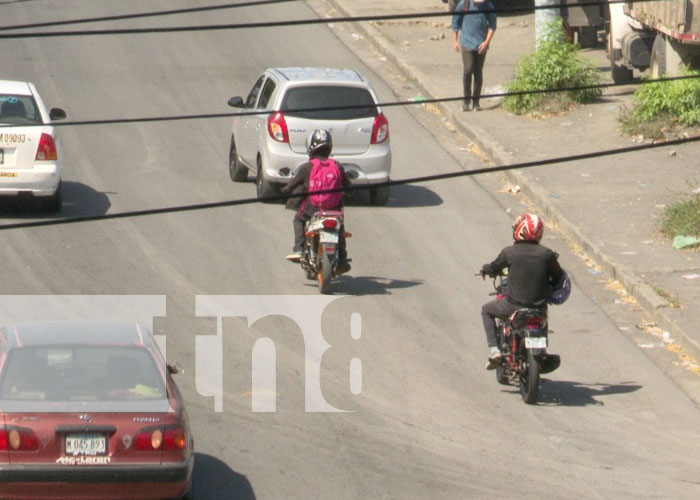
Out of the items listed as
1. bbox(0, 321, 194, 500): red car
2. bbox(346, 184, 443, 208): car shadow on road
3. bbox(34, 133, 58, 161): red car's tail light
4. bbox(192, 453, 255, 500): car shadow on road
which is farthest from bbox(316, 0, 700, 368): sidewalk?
bbox(0, 321, 194, 500): red car

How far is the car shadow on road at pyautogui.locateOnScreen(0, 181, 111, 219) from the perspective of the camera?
19094 millimetres

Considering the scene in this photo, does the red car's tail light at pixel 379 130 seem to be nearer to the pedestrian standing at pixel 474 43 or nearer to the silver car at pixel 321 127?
the silver car at pixel 321 127

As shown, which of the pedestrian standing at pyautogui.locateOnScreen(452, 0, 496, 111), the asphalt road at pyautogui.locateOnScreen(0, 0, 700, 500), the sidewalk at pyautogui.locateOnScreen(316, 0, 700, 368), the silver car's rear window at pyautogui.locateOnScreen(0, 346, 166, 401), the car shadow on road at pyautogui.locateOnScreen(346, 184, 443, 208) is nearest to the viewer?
the silver car's rear window at pyautogui.locateOnScreen(0, 346, 166, 401)

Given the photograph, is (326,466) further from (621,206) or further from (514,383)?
(621,206)

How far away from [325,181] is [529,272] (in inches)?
156

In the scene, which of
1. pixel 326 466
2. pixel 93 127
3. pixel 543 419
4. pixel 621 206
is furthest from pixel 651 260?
pixel 93 127

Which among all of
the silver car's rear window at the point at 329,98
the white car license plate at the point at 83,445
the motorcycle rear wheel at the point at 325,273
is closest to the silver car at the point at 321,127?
the silver car's rear window at the point at 329,98

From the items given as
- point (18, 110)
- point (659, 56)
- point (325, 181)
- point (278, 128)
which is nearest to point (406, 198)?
point (278, 128)

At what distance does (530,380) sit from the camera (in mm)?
12844

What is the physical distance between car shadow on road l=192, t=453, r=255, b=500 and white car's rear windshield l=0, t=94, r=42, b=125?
28.6 ft

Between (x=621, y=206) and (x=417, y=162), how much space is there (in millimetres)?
3727

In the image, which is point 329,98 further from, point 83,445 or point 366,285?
point 83,445

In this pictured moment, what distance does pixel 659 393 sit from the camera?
13.5m

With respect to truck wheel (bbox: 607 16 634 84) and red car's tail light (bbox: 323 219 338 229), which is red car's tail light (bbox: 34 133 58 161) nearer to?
red car's tail light (bbox: 323 219 338 229)
